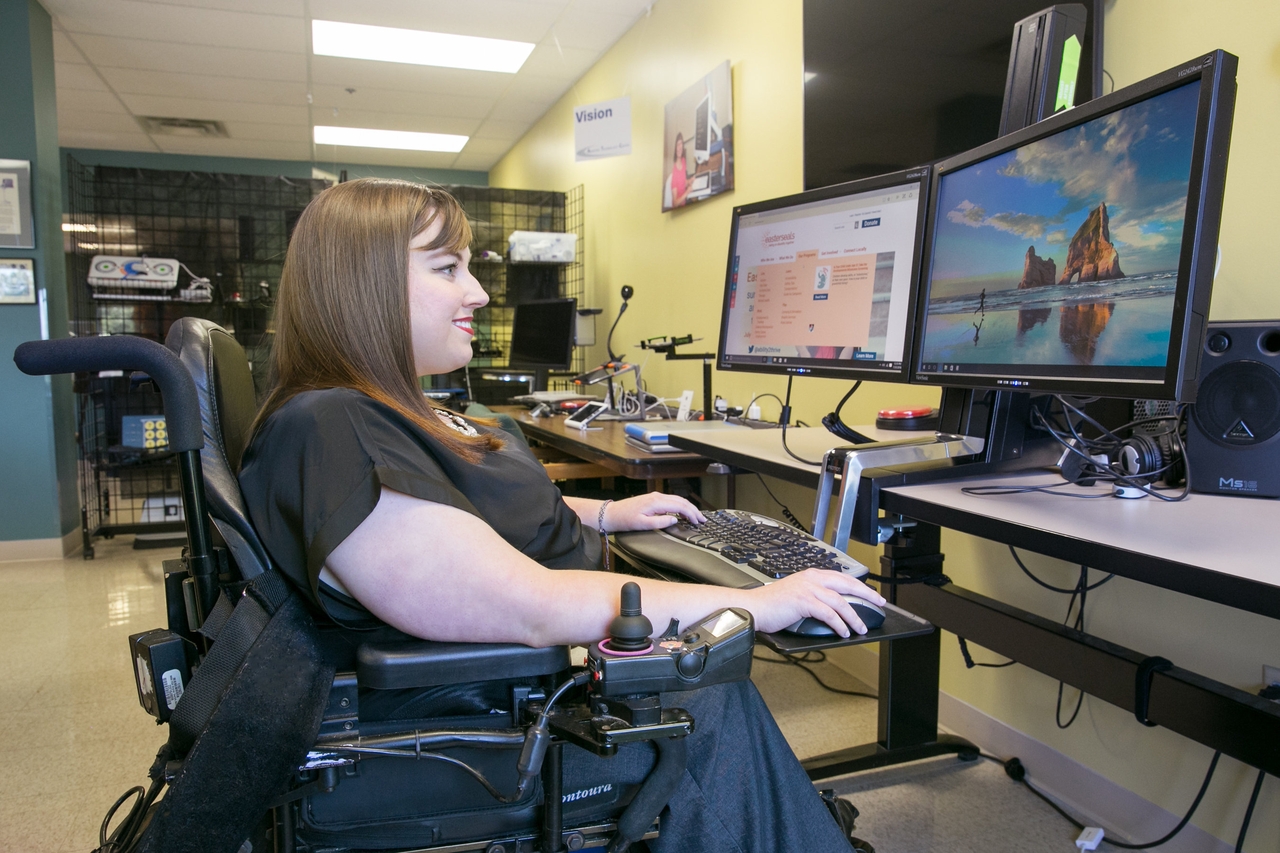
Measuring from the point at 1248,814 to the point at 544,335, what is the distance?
3382 mm

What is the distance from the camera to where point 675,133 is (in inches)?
138

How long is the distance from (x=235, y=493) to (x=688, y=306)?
108 inches

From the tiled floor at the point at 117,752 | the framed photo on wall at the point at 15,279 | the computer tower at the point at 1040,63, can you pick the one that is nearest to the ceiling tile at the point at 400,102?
the framed photo on wall at the point at 15,279

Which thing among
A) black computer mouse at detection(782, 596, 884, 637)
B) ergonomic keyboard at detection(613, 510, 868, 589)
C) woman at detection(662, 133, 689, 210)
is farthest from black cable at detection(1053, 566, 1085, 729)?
woman at detection(662, 133, 689, 210)

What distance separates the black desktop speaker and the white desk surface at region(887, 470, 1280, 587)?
0.03 m

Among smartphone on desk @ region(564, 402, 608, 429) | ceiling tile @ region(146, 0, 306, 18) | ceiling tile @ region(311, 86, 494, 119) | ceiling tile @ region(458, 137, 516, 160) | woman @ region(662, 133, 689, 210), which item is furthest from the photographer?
ceiling tile @ region(458, 137, 516, 160)

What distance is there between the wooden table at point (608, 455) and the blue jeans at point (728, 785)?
101cm

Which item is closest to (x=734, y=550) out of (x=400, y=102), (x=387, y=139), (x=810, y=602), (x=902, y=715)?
(x=810, y=602)

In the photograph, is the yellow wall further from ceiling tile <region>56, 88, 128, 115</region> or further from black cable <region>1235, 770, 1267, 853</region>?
ceiling tile <region>56, 88, 128, 115</region>

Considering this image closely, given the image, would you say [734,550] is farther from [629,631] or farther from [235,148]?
[235,148]

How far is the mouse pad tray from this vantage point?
0.84 m

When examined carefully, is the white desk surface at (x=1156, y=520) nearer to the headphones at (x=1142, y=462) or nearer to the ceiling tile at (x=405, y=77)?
the headphones at (x=1142, y=462)

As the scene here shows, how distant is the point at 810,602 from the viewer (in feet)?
2.88

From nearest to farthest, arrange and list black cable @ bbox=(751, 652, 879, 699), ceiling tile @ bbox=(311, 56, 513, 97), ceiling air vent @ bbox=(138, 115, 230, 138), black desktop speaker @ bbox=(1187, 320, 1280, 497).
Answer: black desktop speaker @ bbox=(1187, 320, 1280, 497) → black cable @ bbox=(751, 652, 879, 699) → ceiling tile @ bbox=(311, 56, 513, 97) → ceiling air vent @ bbox=(138, 115, 230, 138)
